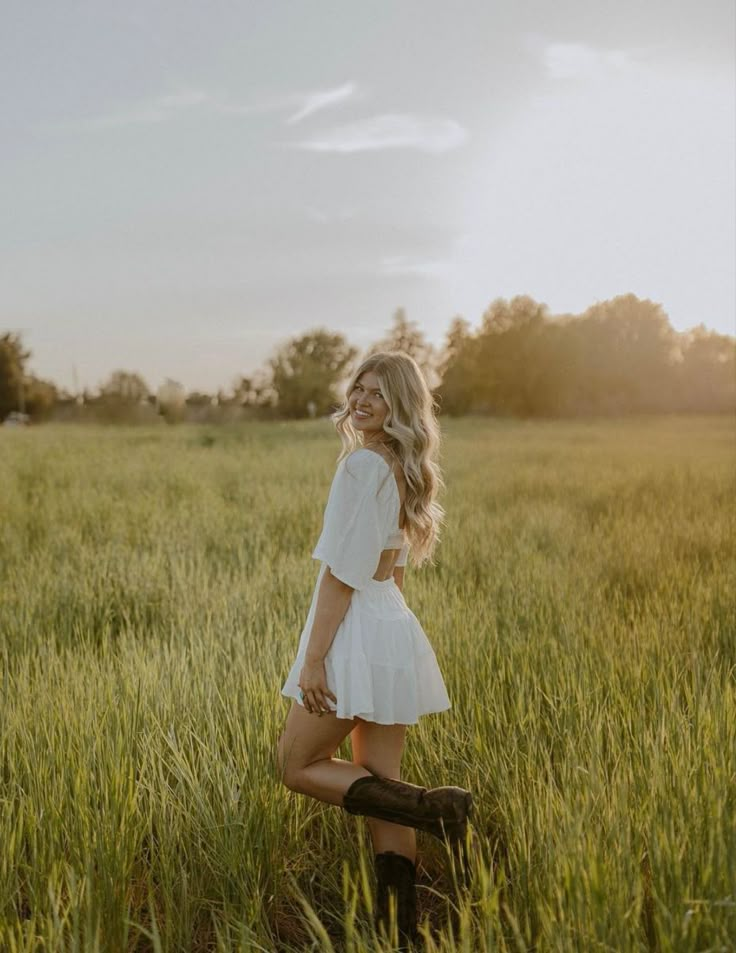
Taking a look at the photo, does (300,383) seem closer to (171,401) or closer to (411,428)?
(171,401)

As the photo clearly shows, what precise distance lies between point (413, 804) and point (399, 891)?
10.0 inches

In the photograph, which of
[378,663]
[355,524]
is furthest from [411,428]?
[378,663]

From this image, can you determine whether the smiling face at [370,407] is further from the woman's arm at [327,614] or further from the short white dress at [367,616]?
the woman's arm at [327,614]

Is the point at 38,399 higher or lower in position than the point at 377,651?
higher

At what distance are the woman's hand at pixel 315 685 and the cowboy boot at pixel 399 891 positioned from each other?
47cm

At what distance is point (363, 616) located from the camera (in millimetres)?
2260

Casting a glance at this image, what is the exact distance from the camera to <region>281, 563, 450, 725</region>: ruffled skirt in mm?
2188

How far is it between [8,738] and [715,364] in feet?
93.1

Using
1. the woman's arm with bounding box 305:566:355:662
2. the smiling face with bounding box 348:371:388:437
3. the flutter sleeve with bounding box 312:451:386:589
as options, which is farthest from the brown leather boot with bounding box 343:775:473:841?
the smiling face with bounding box 348:371:388:437

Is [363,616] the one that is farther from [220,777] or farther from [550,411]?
[550,411]

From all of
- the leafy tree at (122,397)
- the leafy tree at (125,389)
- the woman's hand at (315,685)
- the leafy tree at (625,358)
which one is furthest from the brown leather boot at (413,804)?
the leafy tree at (125,389)

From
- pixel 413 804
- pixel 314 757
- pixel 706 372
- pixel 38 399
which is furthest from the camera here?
pixel 38 399

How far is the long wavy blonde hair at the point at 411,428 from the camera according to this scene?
7.63ft

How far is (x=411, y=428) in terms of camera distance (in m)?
2.33
